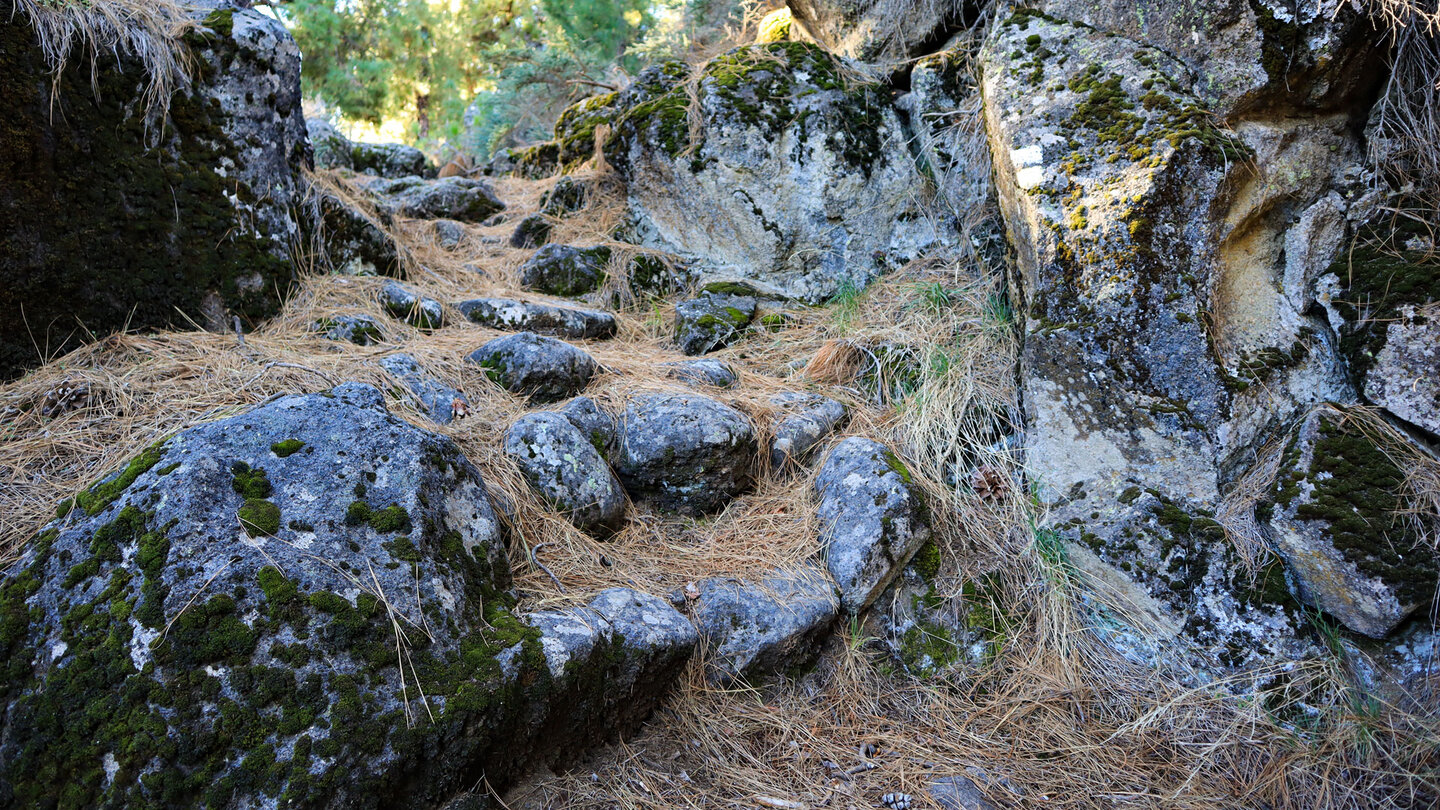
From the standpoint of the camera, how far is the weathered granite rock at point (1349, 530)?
6.52 feet

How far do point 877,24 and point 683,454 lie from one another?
10.9 ft

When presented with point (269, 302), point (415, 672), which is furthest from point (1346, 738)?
point (269, 302)

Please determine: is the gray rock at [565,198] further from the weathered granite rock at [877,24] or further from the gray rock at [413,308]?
the weathered granite rock at [877,24]

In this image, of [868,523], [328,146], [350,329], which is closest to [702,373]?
[868,523]

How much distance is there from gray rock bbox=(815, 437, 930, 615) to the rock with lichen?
0.09 m

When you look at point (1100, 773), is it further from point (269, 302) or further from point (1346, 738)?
point (269, 302)

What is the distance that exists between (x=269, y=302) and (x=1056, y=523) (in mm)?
3352

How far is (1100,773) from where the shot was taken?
199 centimetres

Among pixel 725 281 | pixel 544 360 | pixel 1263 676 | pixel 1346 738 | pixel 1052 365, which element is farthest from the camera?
pixel 725 281

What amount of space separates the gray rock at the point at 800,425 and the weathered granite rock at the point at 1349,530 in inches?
60.5

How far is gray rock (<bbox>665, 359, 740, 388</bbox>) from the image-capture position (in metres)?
3.25

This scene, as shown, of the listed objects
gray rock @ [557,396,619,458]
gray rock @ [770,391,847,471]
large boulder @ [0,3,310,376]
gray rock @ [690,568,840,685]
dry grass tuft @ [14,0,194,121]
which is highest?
dry grass tuft @ [14,0,194,121]

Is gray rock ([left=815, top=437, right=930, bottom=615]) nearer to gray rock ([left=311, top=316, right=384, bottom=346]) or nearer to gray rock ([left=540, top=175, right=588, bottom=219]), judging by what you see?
gray rock ([left=311, top=316, right=384, bottom=346])

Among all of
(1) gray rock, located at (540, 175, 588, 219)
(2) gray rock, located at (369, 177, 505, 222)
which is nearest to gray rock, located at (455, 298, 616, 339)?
(1) gray rock, located at (540, 175, 588, 219)
